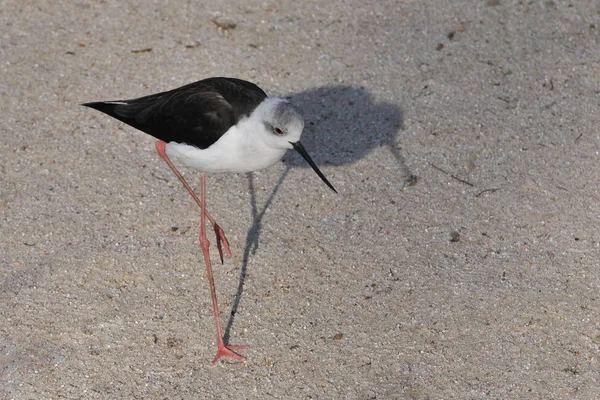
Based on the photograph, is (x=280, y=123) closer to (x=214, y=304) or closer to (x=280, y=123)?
(x=280, y=123)

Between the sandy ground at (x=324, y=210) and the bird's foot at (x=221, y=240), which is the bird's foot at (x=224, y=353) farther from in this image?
the bird's foot at (x=221, y=240)

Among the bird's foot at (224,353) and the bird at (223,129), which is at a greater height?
the bird at (223,129)

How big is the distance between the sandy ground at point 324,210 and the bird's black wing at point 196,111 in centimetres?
63

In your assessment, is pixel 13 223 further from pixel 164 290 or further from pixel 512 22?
pixel 512 22

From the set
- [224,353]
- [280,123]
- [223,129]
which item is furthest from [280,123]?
[224,353]

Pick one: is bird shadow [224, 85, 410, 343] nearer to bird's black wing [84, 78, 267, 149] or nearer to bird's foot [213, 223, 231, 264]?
bird's foot [213, 223, 231, 264]

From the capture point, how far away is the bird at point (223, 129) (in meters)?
3.85

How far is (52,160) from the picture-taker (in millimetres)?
4918

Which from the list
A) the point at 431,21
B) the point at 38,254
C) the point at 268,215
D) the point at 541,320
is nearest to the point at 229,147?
the point at 268,215

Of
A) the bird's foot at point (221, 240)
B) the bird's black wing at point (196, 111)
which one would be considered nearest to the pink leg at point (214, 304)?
the bird's foot at point (221, 240)

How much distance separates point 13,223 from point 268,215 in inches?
54.4

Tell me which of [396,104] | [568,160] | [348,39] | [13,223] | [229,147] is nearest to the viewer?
[229,147]

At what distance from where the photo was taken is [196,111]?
400 cm

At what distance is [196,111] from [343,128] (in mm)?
1452
